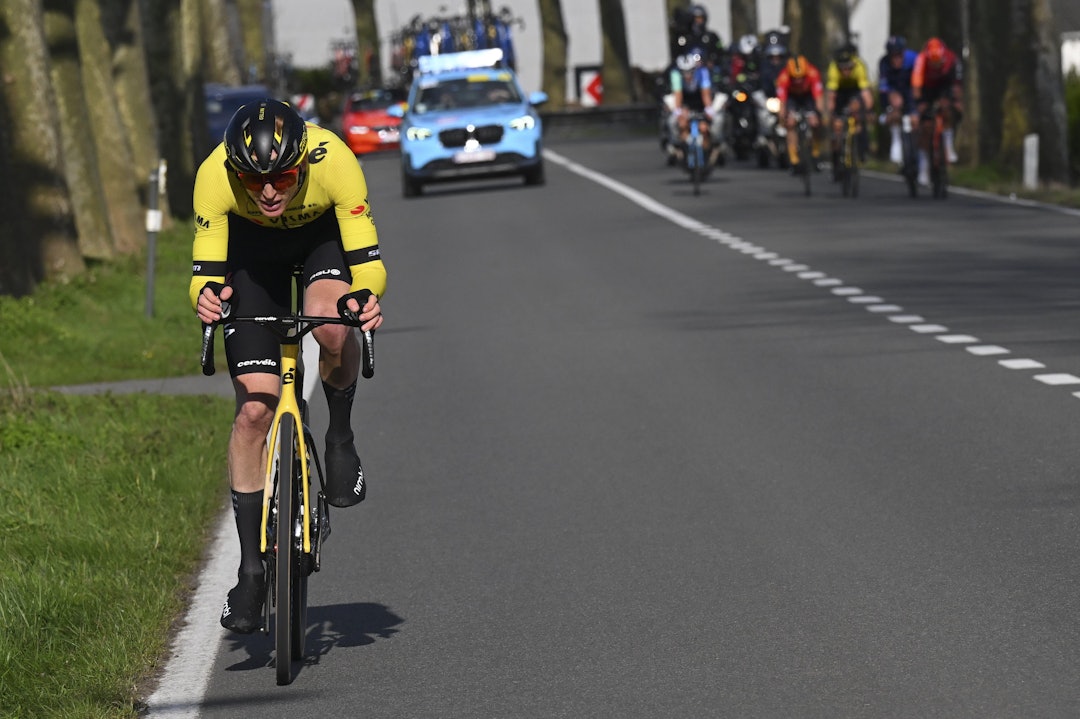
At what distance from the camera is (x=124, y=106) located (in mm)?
30734

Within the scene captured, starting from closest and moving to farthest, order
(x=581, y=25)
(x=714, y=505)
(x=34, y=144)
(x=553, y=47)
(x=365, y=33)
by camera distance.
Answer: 1. (x=714, y=505)
2. (x=34, y=144)
3. (x=553, y=47)
4. (x=365, y=33)
5. (x=581, y=25)

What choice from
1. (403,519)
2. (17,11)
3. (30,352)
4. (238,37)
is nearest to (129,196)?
(17,11)

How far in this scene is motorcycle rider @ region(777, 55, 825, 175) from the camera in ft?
109

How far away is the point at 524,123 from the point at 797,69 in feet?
17.1

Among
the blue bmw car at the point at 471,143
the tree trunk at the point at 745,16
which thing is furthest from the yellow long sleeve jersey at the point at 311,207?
the tree trunk at the point at 745,16

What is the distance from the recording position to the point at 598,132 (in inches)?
2596

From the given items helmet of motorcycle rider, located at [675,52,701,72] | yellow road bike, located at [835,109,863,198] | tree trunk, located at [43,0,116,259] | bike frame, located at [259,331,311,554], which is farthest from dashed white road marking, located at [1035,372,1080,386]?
helmet of motorcycle rider, located at [675,52,701,72]

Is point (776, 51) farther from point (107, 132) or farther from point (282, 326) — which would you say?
point (282, 326)

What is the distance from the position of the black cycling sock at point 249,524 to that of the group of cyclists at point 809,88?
20.1 metres

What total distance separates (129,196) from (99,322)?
8653mm

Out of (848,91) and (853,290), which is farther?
(848,91)

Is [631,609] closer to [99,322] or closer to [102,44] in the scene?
[99,322]

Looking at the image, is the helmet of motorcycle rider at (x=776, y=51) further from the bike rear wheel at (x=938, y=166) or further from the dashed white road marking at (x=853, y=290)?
the bike rear wheel at (x=938, y=166)

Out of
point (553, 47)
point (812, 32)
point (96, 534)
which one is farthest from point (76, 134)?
point (553, 47)
